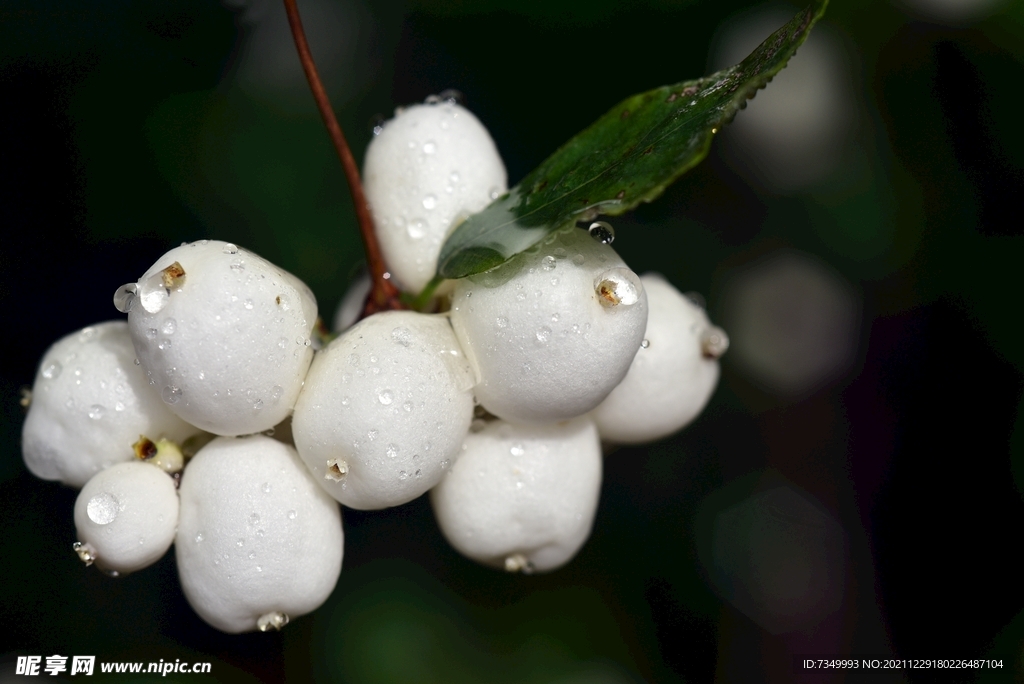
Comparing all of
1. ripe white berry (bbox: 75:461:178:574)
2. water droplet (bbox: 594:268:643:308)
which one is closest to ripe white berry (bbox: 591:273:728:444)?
water droplet (bbox: 594:268:643:308)

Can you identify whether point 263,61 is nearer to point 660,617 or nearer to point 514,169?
point 514,169

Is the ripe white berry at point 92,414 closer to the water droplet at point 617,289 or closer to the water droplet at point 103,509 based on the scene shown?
the water droplet at point 103,509

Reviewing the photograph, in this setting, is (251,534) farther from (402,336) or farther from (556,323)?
(556,323)

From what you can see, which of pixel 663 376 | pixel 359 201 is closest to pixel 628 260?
pixel 663 376

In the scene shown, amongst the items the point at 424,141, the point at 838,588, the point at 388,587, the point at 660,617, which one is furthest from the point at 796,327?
the point at 424,141

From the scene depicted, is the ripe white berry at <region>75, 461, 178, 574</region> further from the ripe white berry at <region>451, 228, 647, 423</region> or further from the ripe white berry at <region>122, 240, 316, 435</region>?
the ripe white berry at <region>451, 228, 647, 423</region>

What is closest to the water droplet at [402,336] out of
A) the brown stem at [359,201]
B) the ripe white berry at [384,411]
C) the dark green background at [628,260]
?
the ripe white berry at [384,411]
